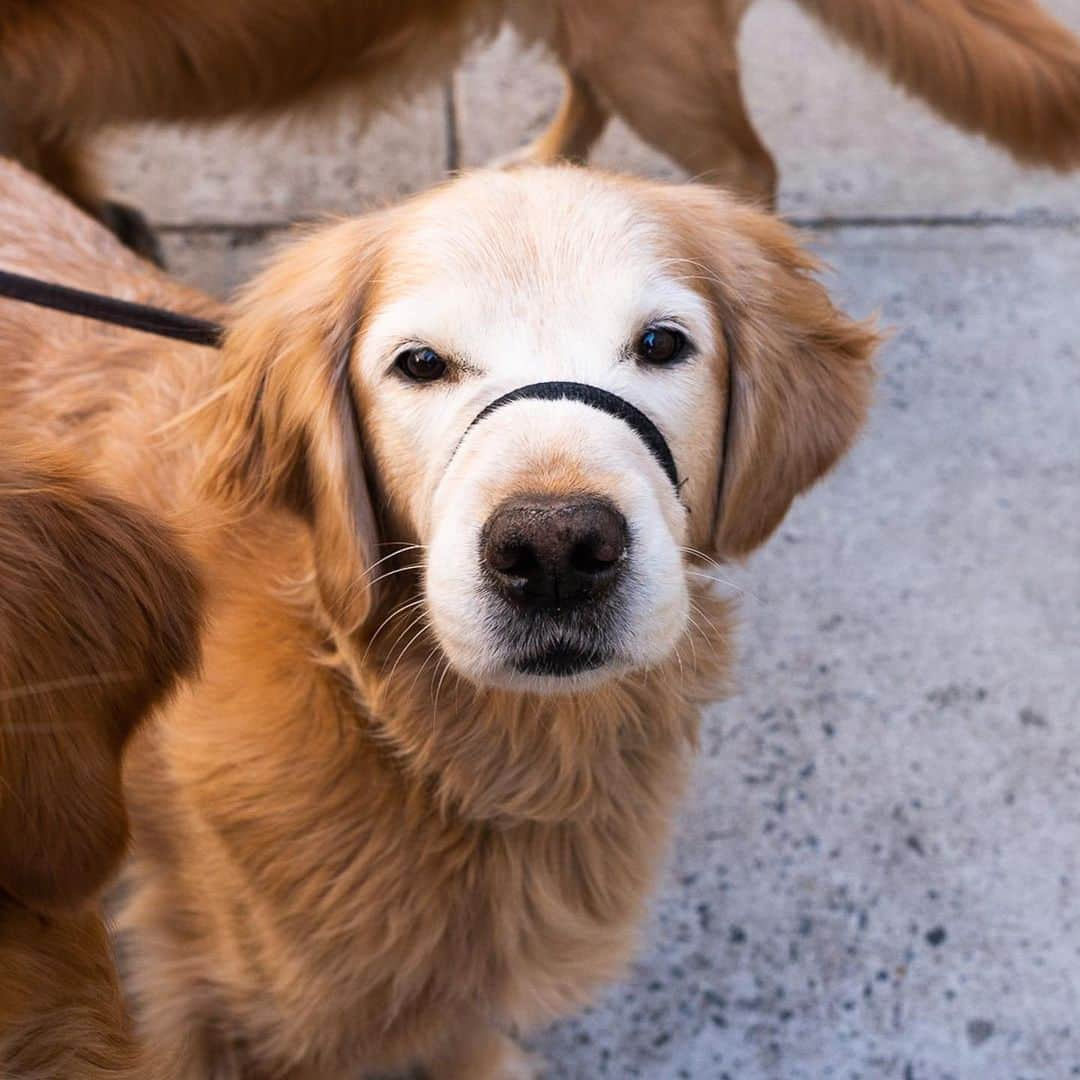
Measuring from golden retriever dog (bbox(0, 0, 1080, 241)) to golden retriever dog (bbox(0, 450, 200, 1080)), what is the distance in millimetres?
2028

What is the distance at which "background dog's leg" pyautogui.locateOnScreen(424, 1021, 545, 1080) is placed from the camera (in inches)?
105

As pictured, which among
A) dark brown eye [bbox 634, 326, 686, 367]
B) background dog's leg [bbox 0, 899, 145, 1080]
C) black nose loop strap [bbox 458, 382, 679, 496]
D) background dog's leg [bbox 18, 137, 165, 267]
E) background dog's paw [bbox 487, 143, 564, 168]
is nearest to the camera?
background dog's leg [bbox 0, 899, 145, 1080]

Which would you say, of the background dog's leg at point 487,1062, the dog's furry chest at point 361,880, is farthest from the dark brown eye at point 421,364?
the background dog's leg at point 487,1062

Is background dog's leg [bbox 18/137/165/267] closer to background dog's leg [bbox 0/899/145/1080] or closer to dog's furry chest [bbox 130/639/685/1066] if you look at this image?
dog's furry chest [bbox 130/639/685/1066]

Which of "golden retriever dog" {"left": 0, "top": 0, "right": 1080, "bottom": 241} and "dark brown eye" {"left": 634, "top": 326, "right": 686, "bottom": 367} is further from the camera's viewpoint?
"golden retriever dog" {"left": 0, "top": 0, "right": 1080, "bottom": 241}

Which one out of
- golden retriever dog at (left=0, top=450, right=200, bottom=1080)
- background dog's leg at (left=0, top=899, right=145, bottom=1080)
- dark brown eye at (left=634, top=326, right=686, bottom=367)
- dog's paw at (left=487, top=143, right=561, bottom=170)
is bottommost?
dog's paw at (left=487, top=143, right=561, bottom=170)

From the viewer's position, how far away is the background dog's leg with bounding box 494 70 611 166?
4.02 m

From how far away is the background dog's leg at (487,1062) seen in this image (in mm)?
2662

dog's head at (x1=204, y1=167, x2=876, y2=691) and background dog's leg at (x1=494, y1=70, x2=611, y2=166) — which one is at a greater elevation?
dog's head at (x1=204, y1=167, x2=876, y2=691)

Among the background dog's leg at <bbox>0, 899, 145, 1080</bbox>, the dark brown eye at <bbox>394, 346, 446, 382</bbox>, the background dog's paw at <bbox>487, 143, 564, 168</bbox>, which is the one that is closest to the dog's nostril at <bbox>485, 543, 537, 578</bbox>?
the dark brown eye at <bbox>394, 346, 446, 382</bbox>

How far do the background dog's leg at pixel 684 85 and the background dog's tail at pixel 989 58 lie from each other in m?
0.37

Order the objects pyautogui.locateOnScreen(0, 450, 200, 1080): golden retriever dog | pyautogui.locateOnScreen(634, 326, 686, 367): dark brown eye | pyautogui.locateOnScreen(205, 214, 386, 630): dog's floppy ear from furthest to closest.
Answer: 1. pyautogui.locateOnScreen(205, 214, 386, 630): dog's floppy ear
2. pyautogui.locateOnScreen(634, 326, 686, 367): dark brown eye
3. pyautogui.locateOnScreen(0, 450, 200, 1080): golden retriever dog

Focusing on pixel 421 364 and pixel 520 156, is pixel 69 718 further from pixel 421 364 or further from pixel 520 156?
pixel 520 156

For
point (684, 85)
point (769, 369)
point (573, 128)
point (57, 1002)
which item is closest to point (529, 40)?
point (684, 85)
